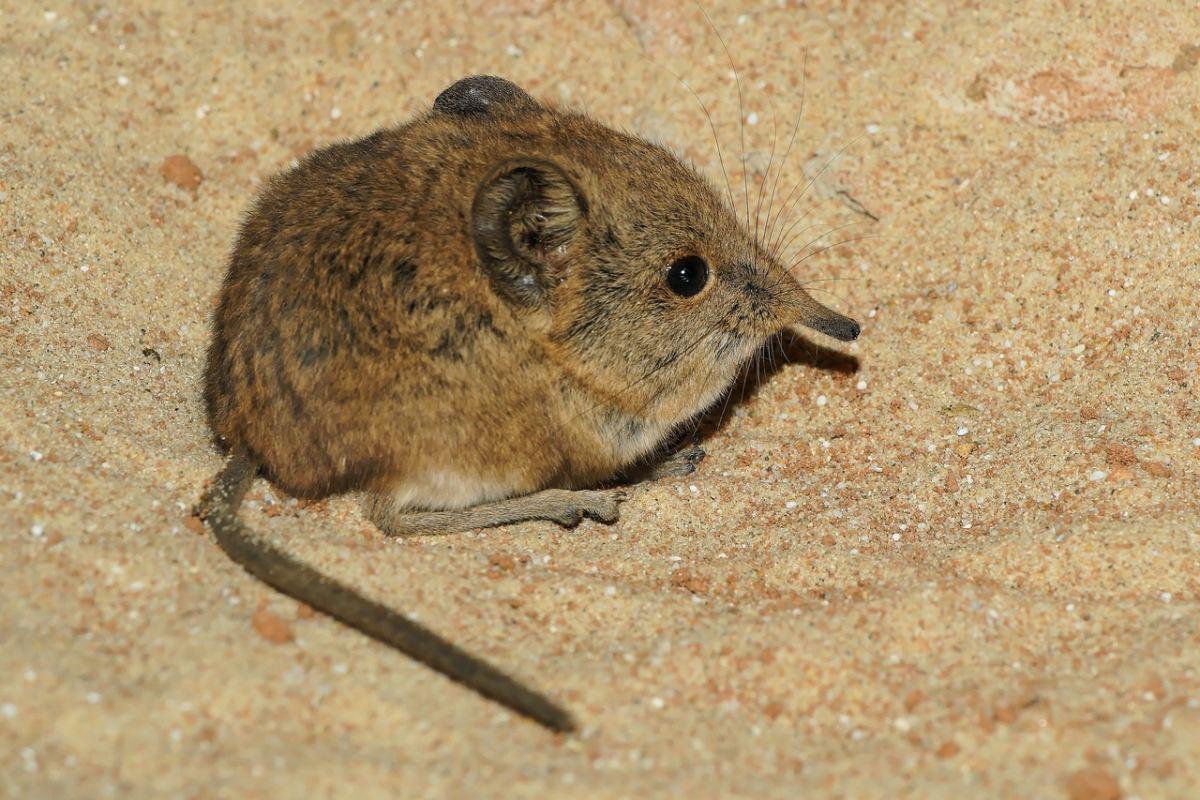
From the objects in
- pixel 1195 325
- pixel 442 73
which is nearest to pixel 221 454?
pixel 442 73

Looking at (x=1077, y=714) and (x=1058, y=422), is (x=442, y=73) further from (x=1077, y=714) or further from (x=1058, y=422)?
(x=1077, y=714)

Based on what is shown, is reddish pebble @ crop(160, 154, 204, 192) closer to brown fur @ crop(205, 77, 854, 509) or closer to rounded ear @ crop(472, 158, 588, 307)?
brown fur @ crop(205, 77, 854, 509)

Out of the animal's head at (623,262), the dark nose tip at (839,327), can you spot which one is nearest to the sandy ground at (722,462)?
the dark nose tip at (839,327)

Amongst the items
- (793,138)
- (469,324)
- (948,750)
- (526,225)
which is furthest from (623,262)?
(948,750)

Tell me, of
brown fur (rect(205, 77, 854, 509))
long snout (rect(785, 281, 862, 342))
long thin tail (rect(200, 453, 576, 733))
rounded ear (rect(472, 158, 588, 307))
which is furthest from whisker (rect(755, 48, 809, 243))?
long thin tail (rect(200, 453, 576, 733))

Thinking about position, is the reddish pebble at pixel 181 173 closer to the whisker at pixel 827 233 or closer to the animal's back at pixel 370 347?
the animal's back at pixel 370 347

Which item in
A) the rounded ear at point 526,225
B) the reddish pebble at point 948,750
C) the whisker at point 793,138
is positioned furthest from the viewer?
the whisker at point 793,138
